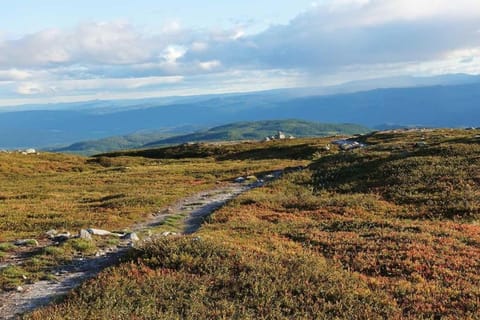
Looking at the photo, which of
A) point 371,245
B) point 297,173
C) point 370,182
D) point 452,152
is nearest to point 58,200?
point 297,173

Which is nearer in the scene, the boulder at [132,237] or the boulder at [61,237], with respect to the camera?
the boulder at [61,237]

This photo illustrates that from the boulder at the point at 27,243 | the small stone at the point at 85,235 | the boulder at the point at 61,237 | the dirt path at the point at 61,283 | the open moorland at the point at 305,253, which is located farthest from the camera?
the boulder at the point at 61,237

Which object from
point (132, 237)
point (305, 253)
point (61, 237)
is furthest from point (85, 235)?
point (305, 253)

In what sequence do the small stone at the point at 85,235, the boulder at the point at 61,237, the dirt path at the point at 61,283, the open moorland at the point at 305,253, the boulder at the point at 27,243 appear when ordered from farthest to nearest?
the boulder at the point at 61,237 < the small stone at the point at 85,235 < the boulder at the point at 27,243 < the dirt path at the point at 61,283 < the open moorland at the point at 305,253

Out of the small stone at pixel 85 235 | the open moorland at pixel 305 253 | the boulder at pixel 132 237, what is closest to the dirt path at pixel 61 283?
the boulder at pixel 132 237

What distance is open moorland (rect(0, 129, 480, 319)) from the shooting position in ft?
43.6

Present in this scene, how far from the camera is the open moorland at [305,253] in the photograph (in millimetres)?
13281

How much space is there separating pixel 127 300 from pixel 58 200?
31.4 metres

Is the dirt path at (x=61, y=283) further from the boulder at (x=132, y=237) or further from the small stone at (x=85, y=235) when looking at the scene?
the small stone at (x=85, y=235)

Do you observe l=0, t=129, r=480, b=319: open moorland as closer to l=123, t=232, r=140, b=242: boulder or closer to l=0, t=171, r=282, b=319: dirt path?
l=0, t=171, r=282, b=319: dirt path

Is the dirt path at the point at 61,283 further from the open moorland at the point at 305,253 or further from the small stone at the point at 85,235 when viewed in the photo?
the small stone at the point at 85,235

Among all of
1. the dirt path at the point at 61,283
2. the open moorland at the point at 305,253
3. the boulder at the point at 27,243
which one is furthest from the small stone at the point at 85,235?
the open moorland at the point at 305,253

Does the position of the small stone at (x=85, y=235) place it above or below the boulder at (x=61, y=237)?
above

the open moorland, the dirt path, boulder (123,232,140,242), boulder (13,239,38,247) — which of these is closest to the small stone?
the dirt path
